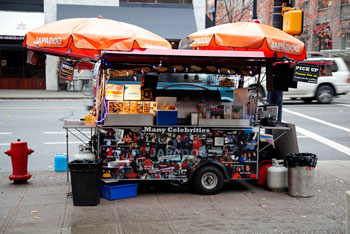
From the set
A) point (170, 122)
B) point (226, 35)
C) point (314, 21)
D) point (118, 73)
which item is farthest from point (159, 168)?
point (314, 21)

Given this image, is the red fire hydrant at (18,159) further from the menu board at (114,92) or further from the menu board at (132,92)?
the menu board at (132,92)

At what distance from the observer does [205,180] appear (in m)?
7.57

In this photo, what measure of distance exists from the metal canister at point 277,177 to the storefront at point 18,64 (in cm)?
2127

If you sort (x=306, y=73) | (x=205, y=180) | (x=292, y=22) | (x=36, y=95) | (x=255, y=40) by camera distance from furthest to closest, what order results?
1. (x=36, y=95)
2. (x=292, y=22)
3. (x=306, y=73)
4. (x=255, y=40)
5. (x=205, y=180)

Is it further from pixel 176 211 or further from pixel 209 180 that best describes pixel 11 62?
pixel 176 211

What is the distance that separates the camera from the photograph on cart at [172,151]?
24.1 ft

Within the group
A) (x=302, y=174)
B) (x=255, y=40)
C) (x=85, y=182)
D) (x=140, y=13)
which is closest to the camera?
(x=85, y=182)

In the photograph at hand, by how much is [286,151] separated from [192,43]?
3.20 meters

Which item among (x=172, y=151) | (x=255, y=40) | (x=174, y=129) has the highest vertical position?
(x=255, y=40)

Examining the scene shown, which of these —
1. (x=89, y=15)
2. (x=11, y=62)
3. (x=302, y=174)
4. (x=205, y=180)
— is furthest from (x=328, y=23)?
(x=205, y=180)

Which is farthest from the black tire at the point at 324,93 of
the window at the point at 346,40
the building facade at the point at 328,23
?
the window at the point at 346,40

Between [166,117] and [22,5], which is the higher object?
[22,5]

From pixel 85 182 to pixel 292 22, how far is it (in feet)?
17.6

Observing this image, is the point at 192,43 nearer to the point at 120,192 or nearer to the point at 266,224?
the point at 120,192
